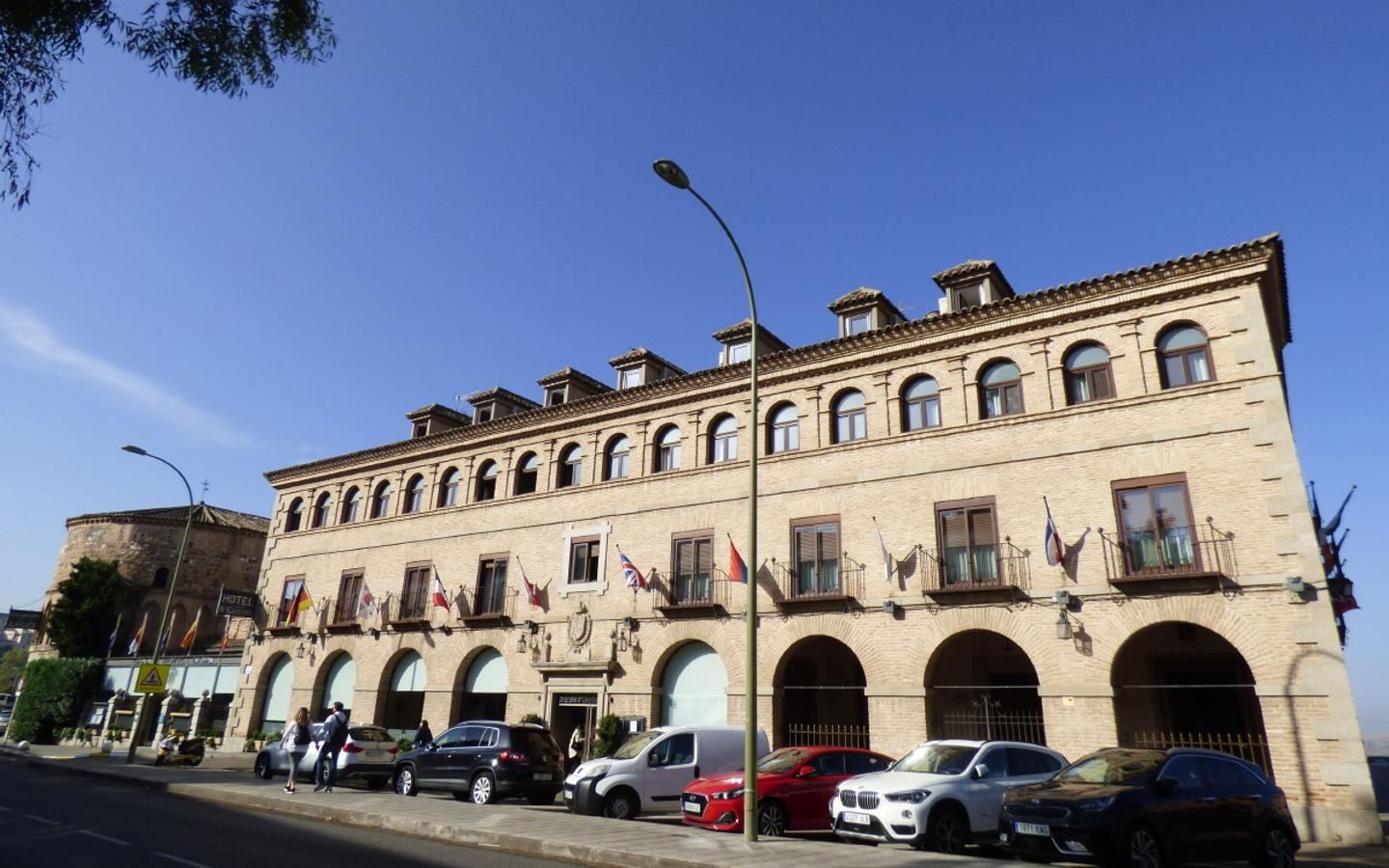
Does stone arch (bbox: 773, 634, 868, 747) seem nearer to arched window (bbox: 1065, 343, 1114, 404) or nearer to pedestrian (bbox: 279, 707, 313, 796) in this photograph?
arched window (bbox: 1065, 343, 1114, 404)

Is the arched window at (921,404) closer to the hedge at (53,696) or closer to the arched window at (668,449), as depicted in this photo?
the arched window at (668,449)

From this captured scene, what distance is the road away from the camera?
945 cm

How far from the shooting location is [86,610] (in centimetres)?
4619

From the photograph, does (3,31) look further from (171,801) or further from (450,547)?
(450,547)

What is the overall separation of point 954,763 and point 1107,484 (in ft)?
26.2

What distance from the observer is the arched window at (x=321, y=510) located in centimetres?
3316

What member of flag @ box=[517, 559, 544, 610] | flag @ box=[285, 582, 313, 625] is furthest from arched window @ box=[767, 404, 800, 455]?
flag @ box=[285, 582, 313, 625]

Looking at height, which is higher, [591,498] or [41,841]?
[591,498]

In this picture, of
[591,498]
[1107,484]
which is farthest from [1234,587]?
[591,498]

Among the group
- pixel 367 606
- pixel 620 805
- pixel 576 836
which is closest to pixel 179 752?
pixel 367 606

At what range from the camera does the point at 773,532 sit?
70.4 ft

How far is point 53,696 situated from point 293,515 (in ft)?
56.4

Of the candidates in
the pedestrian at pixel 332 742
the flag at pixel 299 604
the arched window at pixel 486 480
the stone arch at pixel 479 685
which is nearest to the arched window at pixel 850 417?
the stone arch at pixel 479 685

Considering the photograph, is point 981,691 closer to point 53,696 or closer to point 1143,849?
point 1143,849
